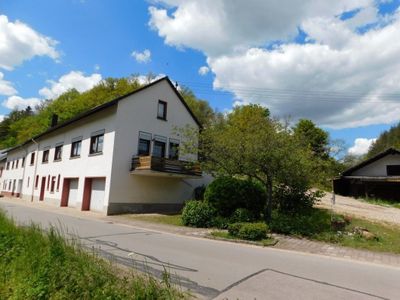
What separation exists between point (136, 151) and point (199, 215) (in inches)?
360

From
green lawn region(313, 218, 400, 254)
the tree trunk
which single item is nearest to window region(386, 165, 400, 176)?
green lawn region(313, 218, 400, 254)

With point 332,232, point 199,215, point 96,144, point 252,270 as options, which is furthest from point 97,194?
point 252,270

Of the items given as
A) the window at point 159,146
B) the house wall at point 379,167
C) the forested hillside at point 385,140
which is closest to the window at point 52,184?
the window at point 159,146

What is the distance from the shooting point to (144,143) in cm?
2353

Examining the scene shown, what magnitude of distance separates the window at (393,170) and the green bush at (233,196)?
21247mm

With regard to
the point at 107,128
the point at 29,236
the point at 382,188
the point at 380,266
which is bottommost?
the point at 380,266

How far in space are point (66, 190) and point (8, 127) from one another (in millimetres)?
70001

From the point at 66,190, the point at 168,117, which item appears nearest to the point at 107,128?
the point at 168,117

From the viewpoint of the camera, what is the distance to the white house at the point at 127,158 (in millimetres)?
21625

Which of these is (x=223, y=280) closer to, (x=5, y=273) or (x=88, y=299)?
(x=88, y=299)

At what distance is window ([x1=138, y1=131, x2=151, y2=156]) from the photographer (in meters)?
23.1

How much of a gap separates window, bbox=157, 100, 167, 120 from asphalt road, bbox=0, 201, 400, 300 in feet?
48.6

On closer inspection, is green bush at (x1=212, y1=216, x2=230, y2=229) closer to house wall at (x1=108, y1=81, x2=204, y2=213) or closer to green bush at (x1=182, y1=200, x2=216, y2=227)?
green bush at (x1=182, y1=200, x2=216, y2=227)

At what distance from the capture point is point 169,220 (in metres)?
17.4
